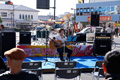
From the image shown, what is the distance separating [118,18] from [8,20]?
42068 mm

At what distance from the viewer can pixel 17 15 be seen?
7519cm

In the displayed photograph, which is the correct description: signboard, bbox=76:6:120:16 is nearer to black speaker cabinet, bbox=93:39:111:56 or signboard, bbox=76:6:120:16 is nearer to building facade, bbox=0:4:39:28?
building facade, bbox=0:4:39:28

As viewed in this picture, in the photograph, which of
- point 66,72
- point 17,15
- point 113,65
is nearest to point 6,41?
point 66,72

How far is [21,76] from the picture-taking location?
274 centimetres

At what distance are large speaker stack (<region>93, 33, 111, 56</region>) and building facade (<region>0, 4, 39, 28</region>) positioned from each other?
64070 mm

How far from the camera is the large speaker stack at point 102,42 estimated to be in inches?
449

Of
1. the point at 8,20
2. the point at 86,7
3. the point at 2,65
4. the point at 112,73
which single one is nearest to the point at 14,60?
the point at 112,73

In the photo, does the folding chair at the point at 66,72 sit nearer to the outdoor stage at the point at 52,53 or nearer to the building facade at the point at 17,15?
the outdoor stage at the point at 52,53

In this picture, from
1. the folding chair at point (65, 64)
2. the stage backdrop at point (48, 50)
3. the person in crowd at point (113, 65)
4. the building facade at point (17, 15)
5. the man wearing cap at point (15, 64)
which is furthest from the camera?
the building facade at point (17, 15)

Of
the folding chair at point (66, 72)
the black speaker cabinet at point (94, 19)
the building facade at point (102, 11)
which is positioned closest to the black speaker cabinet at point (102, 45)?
the black speaker cabinet at point (94, 19)

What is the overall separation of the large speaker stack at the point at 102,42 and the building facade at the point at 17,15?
2522 inches

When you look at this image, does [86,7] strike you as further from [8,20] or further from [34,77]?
[34,77]

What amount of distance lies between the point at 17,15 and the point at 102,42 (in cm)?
6635

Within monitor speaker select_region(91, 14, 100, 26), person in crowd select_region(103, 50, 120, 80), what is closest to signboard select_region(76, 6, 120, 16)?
monitor speaker select_region(91, 14, 100, 26)
